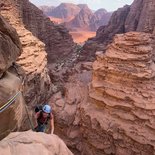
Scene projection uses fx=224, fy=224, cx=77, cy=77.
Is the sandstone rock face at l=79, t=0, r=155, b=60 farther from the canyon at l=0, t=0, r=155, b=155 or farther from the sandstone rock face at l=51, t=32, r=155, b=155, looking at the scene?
the sandstone rock face at l=51, t=32, r=155, b=155

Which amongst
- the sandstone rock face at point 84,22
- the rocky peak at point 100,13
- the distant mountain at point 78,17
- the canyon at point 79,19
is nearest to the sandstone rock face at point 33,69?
the canyon at point 79,19

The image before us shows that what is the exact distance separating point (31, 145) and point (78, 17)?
2767 inches

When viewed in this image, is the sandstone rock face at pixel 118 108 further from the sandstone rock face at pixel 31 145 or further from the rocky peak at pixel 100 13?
the rocky peak at pixel 100 13

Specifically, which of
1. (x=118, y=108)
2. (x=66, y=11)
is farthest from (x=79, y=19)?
(x=118, y=108)

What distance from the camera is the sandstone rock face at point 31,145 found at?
3.02 metres

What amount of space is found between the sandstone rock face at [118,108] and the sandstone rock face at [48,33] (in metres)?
14.7

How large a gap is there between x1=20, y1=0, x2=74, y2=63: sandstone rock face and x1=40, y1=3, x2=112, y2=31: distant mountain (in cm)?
3379

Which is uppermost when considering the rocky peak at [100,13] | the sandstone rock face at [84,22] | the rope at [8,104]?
the rope at [8,104]

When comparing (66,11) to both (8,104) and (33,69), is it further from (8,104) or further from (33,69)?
(8,104)

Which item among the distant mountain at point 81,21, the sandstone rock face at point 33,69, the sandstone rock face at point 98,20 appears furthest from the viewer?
the sandstone rock face at point 98,20

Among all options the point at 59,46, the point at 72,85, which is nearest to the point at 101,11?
the point at 59,46

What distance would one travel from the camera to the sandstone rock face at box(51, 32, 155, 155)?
8.70 meters

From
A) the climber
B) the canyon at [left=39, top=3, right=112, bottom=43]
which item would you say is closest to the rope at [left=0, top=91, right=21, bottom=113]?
the climber

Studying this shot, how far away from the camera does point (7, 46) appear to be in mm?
4508
